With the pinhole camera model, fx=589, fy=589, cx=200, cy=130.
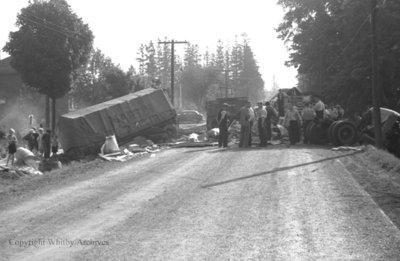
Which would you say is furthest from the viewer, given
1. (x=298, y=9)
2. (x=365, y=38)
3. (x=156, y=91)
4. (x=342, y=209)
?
(x=298, y=9)

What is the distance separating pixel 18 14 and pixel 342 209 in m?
33.7

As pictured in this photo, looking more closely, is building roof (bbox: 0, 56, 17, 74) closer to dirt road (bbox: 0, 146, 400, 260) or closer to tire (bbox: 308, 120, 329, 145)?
tire (bbox: 308, 120, 329, 145)

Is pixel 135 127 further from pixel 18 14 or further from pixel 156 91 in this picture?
pixel 18 14

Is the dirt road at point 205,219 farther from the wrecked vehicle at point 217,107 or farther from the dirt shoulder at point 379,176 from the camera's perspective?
the wrecked vehicle at point 217,107

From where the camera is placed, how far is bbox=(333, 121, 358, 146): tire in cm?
2198

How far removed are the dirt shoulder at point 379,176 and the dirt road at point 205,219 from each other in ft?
0.81

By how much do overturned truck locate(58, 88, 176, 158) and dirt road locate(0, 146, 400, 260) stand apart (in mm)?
11777

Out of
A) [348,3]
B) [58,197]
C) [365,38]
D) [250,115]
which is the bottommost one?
[58,197]

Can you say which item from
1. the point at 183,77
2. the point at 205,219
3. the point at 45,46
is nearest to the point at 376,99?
the point at 205,219

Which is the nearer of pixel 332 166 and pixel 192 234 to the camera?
pixel 192 234

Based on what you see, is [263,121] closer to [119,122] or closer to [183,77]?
[119,122]

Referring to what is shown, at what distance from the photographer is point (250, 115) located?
73.4 feet

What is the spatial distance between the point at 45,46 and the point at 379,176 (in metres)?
29.7

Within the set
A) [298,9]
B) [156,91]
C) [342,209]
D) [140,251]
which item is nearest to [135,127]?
[156,91]
